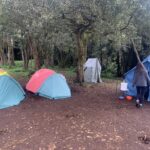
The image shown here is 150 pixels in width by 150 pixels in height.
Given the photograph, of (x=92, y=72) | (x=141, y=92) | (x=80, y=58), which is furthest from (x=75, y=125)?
(x=92, y=72)

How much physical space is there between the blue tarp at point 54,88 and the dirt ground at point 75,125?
0.27 m

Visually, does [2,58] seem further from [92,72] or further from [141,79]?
[141,79]

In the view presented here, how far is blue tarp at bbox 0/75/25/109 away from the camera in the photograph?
8.39 m

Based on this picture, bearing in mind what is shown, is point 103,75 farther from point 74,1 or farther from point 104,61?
point 74,1

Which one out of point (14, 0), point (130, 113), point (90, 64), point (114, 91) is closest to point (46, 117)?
point (130, 113)

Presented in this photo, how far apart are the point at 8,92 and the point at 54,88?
1.63 metres

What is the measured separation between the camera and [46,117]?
7.31 m

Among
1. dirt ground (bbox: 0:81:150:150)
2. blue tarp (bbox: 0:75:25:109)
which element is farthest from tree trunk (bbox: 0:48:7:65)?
blue tarp (bbox: 0:75:25:109)

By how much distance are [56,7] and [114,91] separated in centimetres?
476

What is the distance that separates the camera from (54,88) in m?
9.35

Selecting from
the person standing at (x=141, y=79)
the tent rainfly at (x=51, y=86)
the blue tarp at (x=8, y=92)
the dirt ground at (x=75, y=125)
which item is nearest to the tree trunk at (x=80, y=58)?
the tent rainfly at (x=51, y=86)

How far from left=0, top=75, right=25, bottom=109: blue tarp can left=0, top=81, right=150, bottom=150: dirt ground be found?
0.24 meters

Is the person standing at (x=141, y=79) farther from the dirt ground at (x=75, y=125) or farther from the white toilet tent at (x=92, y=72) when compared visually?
the white toilet tent at (x=92, y=72)

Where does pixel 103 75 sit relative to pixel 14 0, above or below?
below
